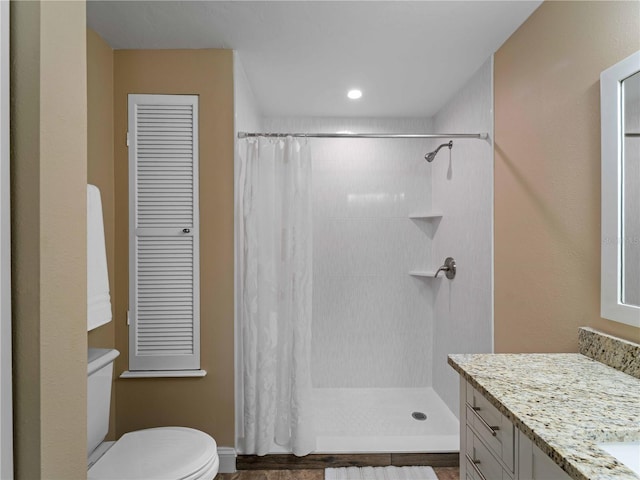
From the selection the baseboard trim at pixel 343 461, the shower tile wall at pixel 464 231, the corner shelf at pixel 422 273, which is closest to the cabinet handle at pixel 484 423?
the shower tile wall at pixel 464 231

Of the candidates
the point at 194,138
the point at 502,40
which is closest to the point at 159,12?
the point at 194,138

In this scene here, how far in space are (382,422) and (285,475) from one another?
2.79 ft

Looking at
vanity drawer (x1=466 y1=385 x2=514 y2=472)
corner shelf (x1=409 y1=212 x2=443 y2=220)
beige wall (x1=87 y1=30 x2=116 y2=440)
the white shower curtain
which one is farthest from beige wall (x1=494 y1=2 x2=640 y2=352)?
beige wall (x1=87 y1=30 x2=116 y2=440)

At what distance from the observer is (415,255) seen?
3297 mm

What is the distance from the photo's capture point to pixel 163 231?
6.95 ft

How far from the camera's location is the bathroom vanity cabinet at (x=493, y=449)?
88 centimetres

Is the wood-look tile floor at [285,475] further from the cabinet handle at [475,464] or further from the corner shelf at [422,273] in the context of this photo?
the corner shelf at [422,273]

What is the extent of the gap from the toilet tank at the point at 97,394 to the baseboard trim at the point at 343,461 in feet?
2.64

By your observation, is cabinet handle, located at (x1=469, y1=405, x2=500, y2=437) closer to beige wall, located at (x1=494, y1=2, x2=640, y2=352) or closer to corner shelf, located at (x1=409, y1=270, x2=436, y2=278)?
beige wall, located at (x1=494, y1=2, x2=640, y2=352)

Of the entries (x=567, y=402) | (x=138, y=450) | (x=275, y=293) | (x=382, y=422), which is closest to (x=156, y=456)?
(x=138, y=450)

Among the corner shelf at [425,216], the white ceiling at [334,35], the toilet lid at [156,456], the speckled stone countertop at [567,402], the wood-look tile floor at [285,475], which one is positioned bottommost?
the wood-look tile floor at [285,475]

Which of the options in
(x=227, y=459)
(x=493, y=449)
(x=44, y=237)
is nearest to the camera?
(x=44, y=237)

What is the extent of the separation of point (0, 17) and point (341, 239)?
2.76 meters

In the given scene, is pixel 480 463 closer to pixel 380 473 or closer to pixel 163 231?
pixel 380 473
